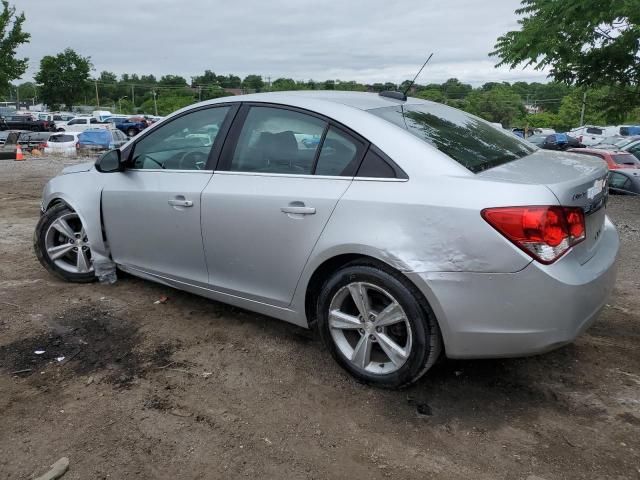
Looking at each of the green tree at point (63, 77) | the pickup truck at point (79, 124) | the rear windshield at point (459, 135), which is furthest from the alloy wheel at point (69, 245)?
the green tree at point (63, 77)

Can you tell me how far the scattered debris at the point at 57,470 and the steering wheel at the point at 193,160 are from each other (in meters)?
1.99

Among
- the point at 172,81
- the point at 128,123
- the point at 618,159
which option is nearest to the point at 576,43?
the point at 618,159

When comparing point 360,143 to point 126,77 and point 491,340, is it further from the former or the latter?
point 126,77

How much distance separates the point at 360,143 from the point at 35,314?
2838 millimetres

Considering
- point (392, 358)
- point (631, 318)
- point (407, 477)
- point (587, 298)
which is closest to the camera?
point (407, 477)

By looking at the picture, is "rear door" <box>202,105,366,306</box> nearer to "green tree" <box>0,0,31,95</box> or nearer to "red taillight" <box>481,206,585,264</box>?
"red taillight" <box>481,206,585,264</box>

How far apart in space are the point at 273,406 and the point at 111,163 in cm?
236

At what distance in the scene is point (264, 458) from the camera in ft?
8.23

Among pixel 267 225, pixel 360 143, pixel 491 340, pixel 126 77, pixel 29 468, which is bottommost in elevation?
pixel 29 468

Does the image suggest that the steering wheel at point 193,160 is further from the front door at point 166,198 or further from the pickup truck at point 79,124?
the pickup truck at point 79,124

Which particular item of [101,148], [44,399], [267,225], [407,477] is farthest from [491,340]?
[101,148]

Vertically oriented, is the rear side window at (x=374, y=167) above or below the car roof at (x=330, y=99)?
below

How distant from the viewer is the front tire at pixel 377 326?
280 cm

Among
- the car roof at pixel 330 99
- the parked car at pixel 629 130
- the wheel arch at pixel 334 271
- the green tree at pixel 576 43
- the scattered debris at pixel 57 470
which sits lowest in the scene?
the scattered debris at pixel 57 470
